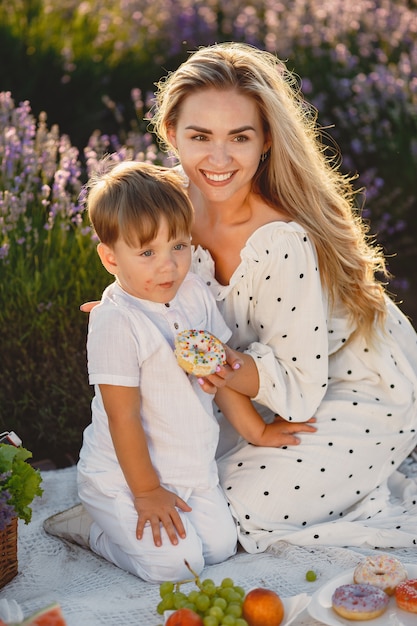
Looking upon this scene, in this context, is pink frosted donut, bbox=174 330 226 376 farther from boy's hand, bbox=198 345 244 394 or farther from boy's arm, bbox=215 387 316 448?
boy's arm, bbox=215 387 316 448

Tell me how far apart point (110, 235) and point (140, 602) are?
1.06 meters

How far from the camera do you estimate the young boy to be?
293 cm

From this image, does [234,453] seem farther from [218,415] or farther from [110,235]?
[110,235]

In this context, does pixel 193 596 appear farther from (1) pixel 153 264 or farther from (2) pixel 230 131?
(2) pixel 230 131

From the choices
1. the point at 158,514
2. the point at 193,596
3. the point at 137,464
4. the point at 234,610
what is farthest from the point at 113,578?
the point at 234,610

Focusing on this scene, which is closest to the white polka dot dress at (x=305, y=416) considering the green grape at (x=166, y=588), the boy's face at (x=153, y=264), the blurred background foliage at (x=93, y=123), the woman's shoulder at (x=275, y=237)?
the woman's shoulder at (x=275, y=237)

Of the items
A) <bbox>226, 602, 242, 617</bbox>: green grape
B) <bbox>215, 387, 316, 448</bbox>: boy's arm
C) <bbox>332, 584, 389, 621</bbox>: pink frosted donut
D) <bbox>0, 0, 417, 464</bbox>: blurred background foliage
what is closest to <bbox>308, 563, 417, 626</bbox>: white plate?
<bbox>332, 584, 389, 621</bbox>: pink frosted donut

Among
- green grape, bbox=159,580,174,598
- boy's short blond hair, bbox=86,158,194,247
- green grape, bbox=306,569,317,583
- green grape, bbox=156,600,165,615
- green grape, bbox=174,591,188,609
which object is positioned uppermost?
boy's short blond hair, bbox=86,158,194,247

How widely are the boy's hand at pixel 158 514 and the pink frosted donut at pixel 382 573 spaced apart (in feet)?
1.82

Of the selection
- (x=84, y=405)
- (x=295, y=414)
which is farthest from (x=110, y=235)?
(x=84, y=405)

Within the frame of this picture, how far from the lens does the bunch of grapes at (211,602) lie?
2.53 meters

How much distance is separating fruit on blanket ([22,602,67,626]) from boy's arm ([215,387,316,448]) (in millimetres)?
1122

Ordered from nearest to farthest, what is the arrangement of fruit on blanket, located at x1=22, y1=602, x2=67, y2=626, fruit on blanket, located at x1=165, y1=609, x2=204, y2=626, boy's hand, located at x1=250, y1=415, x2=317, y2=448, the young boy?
fruit on blanket, located at x1=22, y1=602, x2=67, y2=626
fruit on blanket, located at x1=165, y1=609, x2=204, y2=626
the young boy
boy's hand, located at x1=250, y1=415, x2=317, y2=448

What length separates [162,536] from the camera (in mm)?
3016
